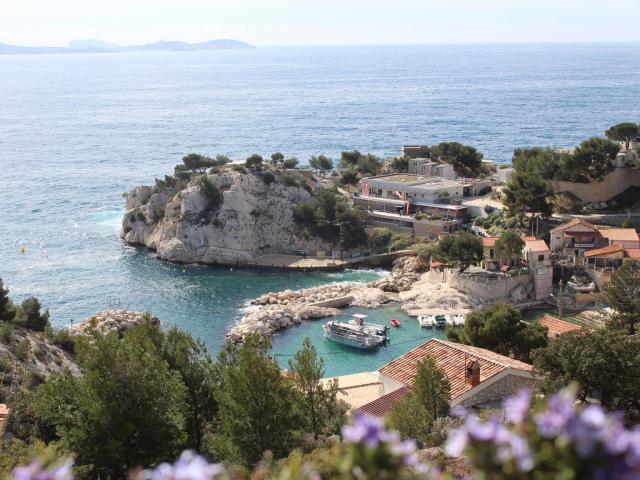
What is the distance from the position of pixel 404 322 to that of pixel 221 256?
56.9 ft

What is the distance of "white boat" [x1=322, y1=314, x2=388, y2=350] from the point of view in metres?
36.1

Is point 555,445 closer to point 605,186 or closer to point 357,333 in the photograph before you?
point 357,333

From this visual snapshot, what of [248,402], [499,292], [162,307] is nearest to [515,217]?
[499,292]

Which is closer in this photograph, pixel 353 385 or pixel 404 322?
Answer: pixel 353 385

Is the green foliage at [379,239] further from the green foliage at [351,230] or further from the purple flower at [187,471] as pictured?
the purple flower at [187,471]

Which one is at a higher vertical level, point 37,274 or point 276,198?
point 276,198

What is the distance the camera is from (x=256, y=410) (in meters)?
18.2

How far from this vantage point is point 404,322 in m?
39.2

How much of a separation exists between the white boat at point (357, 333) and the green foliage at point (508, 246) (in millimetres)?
8914

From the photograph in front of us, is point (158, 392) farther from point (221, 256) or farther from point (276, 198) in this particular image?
point (276, 198)

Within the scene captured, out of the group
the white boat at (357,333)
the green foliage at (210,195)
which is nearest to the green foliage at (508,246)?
the white boat at (357,333)

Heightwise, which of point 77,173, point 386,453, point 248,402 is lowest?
point 77,173

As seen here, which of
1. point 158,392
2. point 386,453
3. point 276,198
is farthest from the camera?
point 276,198

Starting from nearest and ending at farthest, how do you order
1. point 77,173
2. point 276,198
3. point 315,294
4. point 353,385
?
point 353,385 → point 315,294 → point 276,198 → point 77,173
